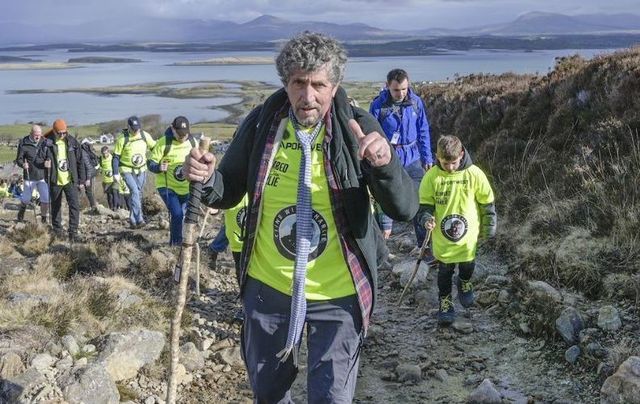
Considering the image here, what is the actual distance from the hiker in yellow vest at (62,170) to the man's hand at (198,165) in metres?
8.31

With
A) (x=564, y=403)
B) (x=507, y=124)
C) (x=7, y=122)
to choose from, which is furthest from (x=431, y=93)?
(x=7, y=122)

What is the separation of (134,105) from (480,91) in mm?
108766

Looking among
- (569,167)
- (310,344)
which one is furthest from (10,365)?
(569,167)

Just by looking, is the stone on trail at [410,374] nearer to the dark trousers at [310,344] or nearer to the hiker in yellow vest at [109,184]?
the dark trousers at [310,344]

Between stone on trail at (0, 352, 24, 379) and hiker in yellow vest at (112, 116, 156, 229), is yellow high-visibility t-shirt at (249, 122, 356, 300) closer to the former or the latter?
stone on trail at (0, 352, 24, 379)

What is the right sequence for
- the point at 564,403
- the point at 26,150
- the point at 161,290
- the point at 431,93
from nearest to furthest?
1. the point at 564,403
2. the point at 161,290
3. the point at 26,150
4. the point at 431,93

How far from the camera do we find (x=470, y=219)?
19.3ft

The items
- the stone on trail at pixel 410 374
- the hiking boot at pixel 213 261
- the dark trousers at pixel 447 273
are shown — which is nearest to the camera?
the stone on trail at pixel 410 374

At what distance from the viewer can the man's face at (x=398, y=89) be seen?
7.53m

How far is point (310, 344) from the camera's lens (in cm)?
313

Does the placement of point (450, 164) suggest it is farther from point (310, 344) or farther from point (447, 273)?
point (310, 344)

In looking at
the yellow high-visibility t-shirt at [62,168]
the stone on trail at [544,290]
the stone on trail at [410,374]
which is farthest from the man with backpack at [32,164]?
the stone on trail at [544,290]

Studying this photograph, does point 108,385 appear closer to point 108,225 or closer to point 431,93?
point 108,225

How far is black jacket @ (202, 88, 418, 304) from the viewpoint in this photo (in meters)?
2.77
